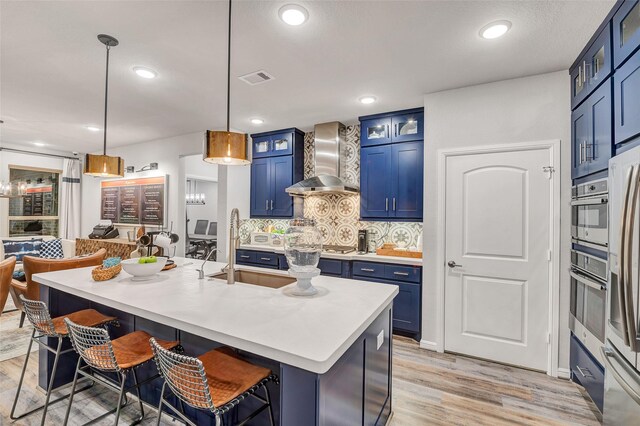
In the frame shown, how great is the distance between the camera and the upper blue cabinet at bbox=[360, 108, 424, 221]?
3.58 m

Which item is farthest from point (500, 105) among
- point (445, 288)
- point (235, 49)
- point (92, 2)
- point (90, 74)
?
point (90, 74)

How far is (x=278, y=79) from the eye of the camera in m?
2.92

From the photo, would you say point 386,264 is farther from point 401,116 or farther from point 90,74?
point 90,74

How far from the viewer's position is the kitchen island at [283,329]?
1154 mm

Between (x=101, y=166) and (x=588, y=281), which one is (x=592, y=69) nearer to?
(x=588, y=281)

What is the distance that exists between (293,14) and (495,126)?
2.11m

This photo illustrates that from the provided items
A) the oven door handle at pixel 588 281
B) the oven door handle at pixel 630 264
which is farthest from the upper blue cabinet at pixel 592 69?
the oven door handle at pixel 588 281

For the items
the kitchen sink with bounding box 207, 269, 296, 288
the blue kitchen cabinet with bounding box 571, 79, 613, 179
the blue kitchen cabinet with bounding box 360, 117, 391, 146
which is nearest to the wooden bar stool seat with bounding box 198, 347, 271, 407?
the kitchen sink with bounding box 207, 269, 296, 288

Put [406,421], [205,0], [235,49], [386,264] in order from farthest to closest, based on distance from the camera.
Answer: [386,264] → [235,49] → [406,421] → [205,0]

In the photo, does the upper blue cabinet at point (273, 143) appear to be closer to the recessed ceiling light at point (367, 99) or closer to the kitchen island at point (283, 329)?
the recessed ceiling light at point (367, 99)

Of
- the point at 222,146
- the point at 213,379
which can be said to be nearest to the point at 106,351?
the point at 213,379

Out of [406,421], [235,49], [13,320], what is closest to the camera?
[406,421]

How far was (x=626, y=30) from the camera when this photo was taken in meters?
1.76

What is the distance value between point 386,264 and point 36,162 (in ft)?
22.9
